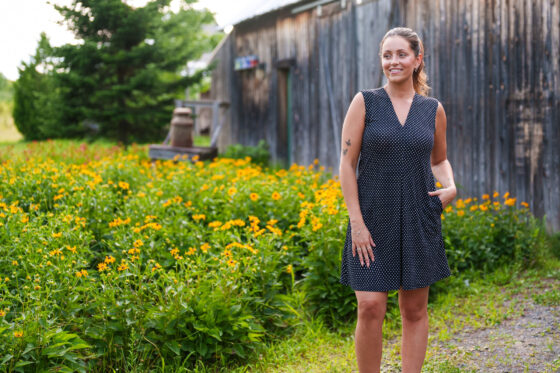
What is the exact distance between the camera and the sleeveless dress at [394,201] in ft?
9.16

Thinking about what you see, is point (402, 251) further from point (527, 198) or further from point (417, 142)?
point (527, 198)

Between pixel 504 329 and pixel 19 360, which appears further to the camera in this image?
pixel 504 329

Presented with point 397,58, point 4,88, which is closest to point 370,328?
point 397,58

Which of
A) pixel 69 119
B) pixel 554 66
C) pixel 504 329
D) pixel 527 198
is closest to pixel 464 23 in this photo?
pixel 554 66

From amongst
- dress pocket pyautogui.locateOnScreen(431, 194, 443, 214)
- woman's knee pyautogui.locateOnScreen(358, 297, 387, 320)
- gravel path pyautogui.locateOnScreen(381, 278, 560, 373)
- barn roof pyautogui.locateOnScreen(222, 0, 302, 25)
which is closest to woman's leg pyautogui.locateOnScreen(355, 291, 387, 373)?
woman's knee pyautogui.locateOnScreen(358, 297, 387, 320)

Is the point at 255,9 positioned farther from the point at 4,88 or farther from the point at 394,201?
the point at 4,88

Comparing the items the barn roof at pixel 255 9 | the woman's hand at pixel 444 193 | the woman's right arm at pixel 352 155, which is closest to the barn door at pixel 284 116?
the barn roof at pixel 255 9

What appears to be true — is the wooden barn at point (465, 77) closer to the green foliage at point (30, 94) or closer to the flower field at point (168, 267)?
the flower field at point (168, 267)

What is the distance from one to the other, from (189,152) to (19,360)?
25.4ft

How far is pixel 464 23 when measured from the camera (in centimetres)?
689

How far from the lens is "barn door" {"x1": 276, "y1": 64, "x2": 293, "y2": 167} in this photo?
11445 millimetres

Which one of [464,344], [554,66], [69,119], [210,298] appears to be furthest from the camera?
[69,119]

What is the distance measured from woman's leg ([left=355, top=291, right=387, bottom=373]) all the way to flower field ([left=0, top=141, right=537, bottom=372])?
45.1 inches

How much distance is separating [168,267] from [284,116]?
291 inches
